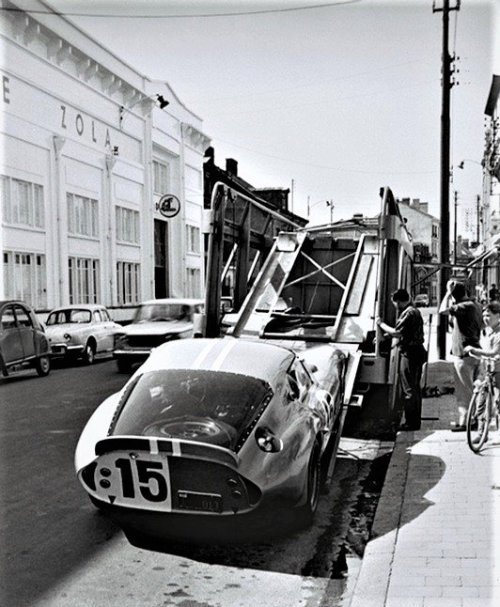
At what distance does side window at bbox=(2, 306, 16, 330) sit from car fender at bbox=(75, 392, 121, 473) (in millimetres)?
8930

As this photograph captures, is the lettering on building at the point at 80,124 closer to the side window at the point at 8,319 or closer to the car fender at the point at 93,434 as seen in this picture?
the side window at the point at 8,319

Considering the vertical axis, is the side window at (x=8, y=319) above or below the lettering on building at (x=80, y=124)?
below

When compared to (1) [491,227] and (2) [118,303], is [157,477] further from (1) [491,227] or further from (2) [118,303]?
(1) [491,227]

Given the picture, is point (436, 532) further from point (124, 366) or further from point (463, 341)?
point (124, 366)

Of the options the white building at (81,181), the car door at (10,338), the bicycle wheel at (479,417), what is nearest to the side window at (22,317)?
the car door at (10,338)

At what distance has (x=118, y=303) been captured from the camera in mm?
19688

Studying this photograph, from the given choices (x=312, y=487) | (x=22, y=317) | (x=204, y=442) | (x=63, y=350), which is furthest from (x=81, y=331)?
(x=204, y=442)

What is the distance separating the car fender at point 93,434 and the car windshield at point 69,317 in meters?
12.0

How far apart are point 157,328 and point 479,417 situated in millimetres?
8802

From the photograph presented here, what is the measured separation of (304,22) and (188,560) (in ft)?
11.4

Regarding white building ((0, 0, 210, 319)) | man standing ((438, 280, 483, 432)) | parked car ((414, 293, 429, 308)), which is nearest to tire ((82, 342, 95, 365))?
white building ((0, 0, 210, 319))

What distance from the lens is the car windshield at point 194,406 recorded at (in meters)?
4.68

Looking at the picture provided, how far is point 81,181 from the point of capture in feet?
59.4

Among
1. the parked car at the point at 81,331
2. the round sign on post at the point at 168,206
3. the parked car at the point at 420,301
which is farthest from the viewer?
the round sign on post at the point at 168,206
